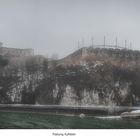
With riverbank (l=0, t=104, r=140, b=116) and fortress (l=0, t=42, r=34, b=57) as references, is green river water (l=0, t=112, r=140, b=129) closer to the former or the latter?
riverbank (l=0, t=104, r=140, b=116)

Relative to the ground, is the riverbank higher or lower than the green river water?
higher

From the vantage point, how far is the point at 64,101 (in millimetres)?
2543

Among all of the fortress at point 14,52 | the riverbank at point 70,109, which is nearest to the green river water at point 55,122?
the riverbank at point 70,109

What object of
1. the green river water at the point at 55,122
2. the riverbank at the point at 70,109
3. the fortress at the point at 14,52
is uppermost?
the fortress at the point at 14,52

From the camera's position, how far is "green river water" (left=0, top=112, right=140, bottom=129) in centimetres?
246

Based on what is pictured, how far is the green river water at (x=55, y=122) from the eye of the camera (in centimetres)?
246

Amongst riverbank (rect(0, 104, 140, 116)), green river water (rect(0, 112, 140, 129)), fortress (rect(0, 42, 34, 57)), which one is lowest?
green river water (rect(0, 112, 140, 129))

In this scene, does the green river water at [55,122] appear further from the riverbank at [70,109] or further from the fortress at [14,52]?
the fortress at [14,52]

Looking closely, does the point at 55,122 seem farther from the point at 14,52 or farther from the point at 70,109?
the point at 14,52

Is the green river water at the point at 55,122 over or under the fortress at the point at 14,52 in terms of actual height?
under

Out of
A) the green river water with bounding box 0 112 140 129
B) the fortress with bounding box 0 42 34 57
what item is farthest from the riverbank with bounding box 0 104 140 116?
the fortress with bounding box 0 42 34 57

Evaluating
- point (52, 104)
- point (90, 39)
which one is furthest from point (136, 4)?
point (52, 104)

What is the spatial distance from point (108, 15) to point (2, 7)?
0.73 metres
